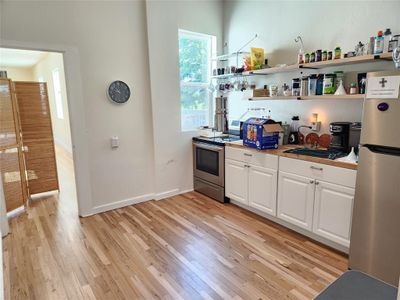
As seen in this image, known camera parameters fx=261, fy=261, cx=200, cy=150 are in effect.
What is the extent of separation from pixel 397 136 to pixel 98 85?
3.01 m

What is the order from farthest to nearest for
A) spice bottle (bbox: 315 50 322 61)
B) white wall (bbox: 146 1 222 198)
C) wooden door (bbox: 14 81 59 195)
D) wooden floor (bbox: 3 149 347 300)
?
wooden door (bbox: 14 81 59 195) < white wall (bbox: 146 1 222 198) < spice bottle (bbox: 315 50 322 61) < wooden floor (bbox: 3 149 347 300)

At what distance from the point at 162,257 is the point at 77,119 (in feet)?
6.09

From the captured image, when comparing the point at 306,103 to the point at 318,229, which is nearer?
the point at 318,229

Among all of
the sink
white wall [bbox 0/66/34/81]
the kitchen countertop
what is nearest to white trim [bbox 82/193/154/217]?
the kitchen countertop

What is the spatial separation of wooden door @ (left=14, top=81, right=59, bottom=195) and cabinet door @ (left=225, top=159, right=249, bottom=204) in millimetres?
2646

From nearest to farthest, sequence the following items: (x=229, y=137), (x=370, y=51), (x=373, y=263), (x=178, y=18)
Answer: (x=373, y=263)
(x=370, y=51)
(x=178, y=18)
(x=229, y=137)

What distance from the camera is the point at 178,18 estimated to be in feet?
12.0

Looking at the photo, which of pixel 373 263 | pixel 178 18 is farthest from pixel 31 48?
pixel 373 263

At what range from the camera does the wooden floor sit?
201 centimetres

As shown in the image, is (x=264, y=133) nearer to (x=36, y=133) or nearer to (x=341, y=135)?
(x=341, y=135)

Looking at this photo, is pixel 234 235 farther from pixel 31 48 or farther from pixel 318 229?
pixel 31 48

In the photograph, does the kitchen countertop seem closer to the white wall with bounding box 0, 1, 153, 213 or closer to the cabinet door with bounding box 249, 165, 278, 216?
the cabinet door with bounding box 249, 165, 278, 216

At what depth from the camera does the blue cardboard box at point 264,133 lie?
2.87 metres

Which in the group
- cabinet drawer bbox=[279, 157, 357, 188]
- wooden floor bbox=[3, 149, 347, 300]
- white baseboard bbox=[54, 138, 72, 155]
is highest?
cabinet drawer bbox=[279, 157, 357, 188]
